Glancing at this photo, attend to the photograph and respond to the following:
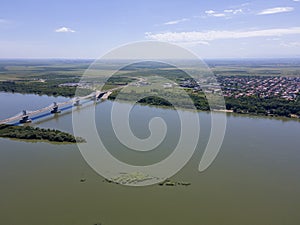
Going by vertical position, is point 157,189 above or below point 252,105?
below

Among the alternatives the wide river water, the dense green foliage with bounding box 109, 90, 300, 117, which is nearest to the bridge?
the dense green foliage with bounding box 109, 90, 300, 117

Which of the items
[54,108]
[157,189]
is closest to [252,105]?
[54,108]

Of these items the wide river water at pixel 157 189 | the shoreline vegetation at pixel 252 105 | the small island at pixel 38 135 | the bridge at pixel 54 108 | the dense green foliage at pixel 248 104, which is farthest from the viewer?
the dense green foliage at pixel 248 104

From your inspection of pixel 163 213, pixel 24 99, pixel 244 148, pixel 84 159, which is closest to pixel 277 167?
pixel 244 148

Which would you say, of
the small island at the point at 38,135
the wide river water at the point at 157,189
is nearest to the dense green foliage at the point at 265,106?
the wide river water at the point at 157,189

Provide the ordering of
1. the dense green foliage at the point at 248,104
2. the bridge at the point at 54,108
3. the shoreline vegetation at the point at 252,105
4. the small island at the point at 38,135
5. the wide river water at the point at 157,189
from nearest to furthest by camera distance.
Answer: the wide river water at the point at 157,189
the small island at the point at 38,135
the bridge at the point at 54,108
the shoreline vegetation at the point at 252,105
the dense green foliage at the point at 248,104

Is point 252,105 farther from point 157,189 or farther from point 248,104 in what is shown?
point 157,189

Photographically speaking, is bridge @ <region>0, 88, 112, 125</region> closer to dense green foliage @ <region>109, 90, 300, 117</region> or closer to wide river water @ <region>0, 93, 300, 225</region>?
dense green foliage @ <region>109, 90, 300, 117</region>

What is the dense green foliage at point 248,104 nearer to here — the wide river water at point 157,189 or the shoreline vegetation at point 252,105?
the shoreline vegetation at point 252,105

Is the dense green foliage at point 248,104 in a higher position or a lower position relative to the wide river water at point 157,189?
higher
